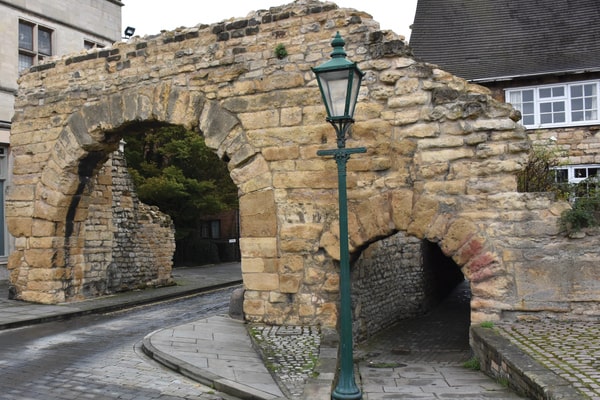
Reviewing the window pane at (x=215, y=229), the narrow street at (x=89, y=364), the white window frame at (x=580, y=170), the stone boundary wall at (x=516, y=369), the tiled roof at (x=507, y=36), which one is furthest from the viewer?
the window pane at (x=215, y=229)

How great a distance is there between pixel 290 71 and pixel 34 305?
6.67 metres

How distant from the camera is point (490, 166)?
7.70 metres

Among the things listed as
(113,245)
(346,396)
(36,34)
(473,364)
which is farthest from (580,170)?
(36,34)

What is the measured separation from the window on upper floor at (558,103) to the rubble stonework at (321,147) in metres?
8.90

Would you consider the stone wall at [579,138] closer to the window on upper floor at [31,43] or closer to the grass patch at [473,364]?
the grass patch at [473,364]

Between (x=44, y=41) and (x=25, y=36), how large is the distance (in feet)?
2.39

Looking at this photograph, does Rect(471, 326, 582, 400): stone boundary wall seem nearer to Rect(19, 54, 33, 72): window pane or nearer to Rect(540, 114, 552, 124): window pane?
Rect(540, 114, 552, 124): window pane

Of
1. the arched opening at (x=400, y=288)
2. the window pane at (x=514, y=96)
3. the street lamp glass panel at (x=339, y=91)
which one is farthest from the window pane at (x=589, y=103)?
the street lamp glass panel at (x=339, y=91)

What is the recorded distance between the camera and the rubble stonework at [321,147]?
24.7ft

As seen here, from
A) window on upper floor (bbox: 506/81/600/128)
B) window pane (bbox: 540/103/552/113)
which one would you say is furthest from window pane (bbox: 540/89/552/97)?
window pane (bbox: 540/103/552/113)

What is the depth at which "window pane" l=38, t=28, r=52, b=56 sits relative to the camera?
18422 millimetres

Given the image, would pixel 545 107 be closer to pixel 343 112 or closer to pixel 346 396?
pixel 343 112

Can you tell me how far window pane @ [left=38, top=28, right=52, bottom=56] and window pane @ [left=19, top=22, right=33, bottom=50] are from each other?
1.12 feet

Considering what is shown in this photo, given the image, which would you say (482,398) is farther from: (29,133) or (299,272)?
(29,133)
